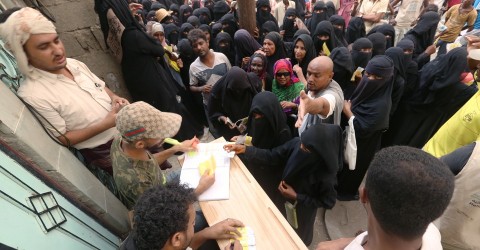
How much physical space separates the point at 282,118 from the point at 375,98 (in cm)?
110

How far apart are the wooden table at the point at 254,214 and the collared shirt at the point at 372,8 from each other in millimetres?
5376

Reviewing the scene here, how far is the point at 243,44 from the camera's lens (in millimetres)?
4238

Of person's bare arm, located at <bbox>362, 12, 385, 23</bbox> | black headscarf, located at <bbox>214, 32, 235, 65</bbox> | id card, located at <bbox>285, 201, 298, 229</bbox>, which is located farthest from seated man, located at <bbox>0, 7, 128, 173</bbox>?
person's bare arm, located at <bbox>362, 12, 385, 23</bbox>

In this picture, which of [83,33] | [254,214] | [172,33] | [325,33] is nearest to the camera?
[254,214]

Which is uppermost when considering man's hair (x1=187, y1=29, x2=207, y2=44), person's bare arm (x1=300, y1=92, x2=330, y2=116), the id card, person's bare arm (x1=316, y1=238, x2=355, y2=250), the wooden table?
man's hair (x1=187, y1=29, x2=207, y2=44)

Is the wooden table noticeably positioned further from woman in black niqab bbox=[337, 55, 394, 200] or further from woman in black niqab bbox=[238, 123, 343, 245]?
woman in black niqab bbox=[337, 55, 394, 200]

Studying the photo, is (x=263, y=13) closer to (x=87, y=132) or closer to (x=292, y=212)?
(x=292, y=212)

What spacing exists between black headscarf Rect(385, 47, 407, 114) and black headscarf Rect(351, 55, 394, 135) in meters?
0.49

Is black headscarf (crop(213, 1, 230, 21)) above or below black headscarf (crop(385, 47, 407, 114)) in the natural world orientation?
above

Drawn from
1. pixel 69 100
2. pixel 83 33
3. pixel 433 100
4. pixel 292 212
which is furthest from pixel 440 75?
pixel 83 33

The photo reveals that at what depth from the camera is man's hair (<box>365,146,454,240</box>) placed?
0.83m

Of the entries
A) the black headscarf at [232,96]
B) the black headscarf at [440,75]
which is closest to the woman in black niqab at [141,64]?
the black headscarf at [232,96]

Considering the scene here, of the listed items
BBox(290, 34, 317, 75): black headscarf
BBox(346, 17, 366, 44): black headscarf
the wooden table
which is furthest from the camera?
BBox(346, 17, 366, 44): black headscarf

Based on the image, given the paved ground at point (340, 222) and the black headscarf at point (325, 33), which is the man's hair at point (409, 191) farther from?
the black headscarf at point (325, 33)
